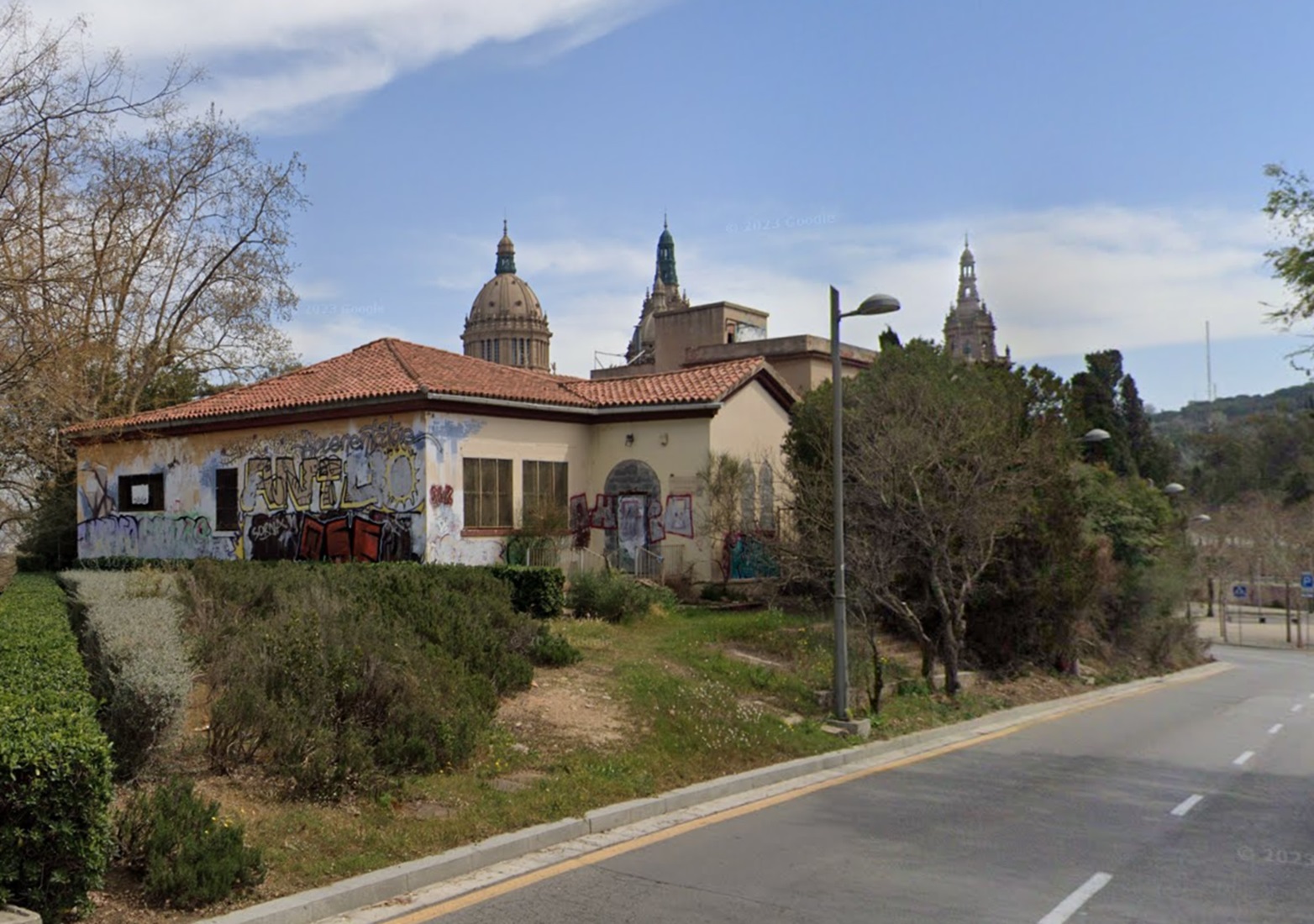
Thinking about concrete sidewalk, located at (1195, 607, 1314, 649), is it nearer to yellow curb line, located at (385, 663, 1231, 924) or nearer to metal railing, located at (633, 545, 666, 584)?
metal railing, located at (633, 545, 666, 584)

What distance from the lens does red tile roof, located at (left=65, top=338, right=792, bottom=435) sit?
2448 centimetres

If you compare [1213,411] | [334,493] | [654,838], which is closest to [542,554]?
[334,493]

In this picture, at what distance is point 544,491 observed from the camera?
86.1 feet

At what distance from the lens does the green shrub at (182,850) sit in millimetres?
6418

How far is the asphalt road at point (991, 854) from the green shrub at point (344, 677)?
220cm

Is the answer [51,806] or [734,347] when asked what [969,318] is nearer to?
[734,347]

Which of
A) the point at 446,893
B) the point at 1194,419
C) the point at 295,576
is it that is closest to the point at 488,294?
the point at 1194,419

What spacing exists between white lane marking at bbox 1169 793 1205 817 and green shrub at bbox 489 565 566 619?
10.8m

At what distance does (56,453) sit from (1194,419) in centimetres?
15971

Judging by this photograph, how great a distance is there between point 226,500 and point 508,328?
100 metres

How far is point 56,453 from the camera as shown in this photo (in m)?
26.4

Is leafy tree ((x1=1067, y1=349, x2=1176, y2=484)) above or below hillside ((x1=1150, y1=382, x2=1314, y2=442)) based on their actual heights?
below

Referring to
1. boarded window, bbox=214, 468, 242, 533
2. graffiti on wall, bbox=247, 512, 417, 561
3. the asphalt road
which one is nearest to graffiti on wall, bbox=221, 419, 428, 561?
graffiti on wall, bbox=247, 512, 417, 561

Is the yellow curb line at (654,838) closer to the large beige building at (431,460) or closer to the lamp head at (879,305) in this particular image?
the lamp head at (879,305)
